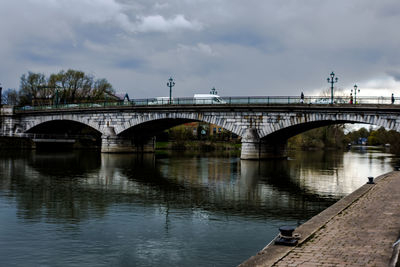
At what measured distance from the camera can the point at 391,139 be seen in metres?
76.2

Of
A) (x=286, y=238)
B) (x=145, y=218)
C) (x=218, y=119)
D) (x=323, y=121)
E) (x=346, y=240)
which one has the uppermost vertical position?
(x=218, y=119)

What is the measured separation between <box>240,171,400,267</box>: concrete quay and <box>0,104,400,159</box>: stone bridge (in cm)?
2435

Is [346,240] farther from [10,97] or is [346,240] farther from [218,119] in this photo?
[10,97]

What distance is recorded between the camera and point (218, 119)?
1638 inches

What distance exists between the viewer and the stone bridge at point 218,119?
35.6 metres

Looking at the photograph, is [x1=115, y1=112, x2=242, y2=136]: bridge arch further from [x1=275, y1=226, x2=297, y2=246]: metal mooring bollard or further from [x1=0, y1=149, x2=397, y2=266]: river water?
[x1=275, y1=226, x2=297, y2=246]: metal mooring bollard

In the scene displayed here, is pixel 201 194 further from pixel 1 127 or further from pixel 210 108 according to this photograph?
pixel 1 127

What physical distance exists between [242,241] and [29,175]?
17670 millimetres

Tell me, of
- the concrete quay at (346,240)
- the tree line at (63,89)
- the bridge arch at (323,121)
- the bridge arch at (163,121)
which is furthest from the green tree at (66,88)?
the concrete quay at (346,240)

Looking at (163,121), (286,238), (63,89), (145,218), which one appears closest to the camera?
(286,238)

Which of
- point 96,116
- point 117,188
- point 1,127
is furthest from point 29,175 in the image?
point 1,127

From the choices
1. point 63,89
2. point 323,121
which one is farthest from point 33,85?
point 323,121

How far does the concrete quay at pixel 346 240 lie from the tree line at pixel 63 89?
66650mm

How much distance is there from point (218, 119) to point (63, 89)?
1699 inches
